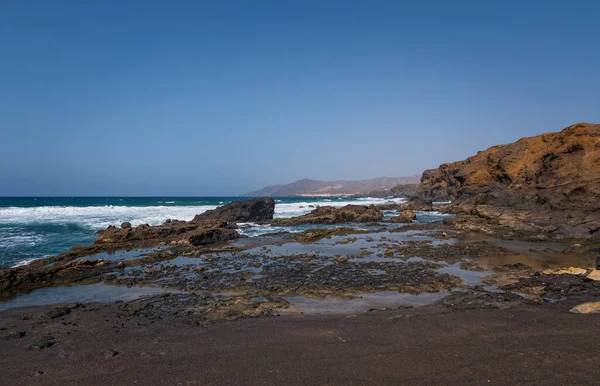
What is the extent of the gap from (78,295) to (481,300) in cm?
1317

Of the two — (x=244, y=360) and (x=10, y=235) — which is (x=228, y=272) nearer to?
(x=244, y=360)

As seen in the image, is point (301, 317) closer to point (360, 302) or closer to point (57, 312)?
point (360, 302)

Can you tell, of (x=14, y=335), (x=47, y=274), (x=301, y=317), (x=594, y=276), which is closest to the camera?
(x=14, y=335)

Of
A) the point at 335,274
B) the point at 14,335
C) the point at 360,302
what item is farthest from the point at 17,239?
the point at 360,302

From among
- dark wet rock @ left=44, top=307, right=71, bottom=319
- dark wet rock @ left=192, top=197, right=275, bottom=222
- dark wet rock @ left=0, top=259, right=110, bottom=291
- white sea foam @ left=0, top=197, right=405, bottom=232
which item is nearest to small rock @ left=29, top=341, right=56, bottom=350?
dark wet rock @ left=44, top=307, right=71, bottom=319

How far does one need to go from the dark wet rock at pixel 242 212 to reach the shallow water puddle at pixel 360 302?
105 feet

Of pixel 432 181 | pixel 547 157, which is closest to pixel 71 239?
pixel 547 157

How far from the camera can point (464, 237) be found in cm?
2502

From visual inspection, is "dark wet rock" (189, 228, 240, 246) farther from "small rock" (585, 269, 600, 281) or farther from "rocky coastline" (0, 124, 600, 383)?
"small rock" (585, 269, 600, 281)

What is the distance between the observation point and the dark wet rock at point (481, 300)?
9227 mm

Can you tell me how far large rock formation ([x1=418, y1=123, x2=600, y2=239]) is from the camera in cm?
2398

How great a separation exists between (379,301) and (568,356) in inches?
201

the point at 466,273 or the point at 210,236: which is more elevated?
the point at 210,236

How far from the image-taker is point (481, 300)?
973 cm
